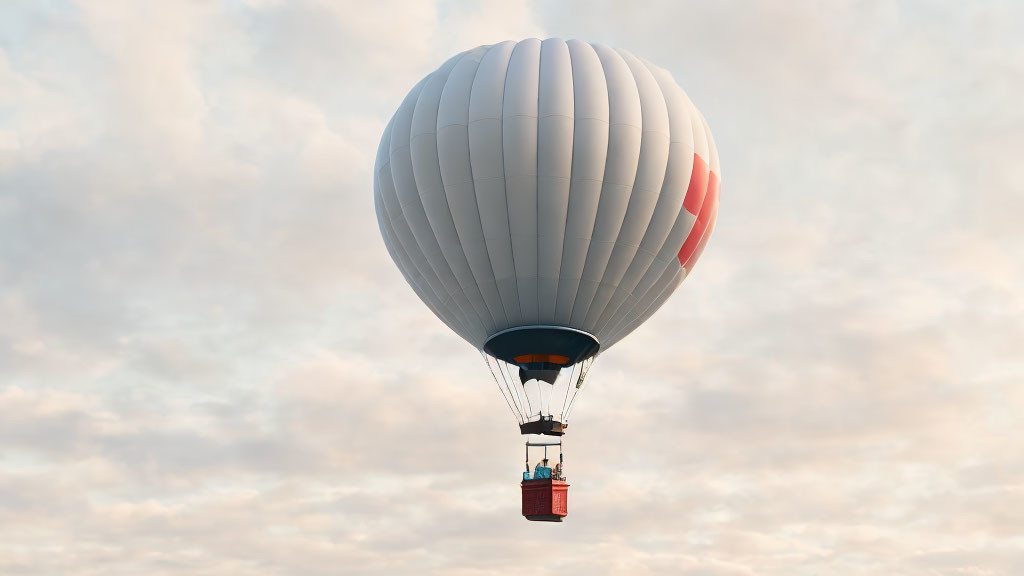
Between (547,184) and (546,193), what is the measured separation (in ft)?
0.85

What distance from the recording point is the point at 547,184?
1502 inches

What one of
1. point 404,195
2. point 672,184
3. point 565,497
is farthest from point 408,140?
point 565,497

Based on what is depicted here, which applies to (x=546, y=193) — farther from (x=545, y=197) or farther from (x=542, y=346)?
(x=542, y=346)

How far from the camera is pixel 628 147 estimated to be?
126 ft

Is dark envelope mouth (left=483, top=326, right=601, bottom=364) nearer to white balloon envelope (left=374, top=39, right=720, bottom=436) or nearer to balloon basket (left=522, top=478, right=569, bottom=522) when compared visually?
white balloon envelope (left=374, top=39, right=720, bottom=436)

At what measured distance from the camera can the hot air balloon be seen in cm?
3831

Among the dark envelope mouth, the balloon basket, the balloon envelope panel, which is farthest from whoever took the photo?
the dark envelope mouth

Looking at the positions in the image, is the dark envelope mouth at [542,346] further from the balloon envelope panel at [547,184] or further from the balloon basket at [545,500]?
the balloon basket at [545,500]

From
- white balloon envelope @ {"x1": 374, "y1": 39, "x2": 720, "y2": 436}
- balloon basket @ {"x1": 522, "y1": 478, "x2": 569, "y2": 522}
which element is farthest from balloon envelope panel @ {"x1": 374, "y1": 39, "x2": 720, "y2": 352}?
balloon basket @ {"x1": 522, "y1": 478, "x2": 569, "y2": 522}

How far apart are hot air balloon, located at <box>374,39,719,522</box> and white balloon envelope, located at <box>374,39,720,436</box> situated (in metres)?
0.04

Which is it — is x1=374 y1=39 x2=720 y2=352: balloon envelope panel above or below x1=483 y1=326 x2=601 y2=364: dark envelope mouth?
above

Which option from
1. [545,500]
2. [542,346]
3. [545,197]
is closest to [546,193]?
[545,197]

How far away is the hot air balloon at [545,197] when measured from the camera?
3831 centimetres

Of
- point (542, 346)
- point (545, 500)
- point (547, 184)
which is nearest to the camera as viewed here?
point (547, 184)
